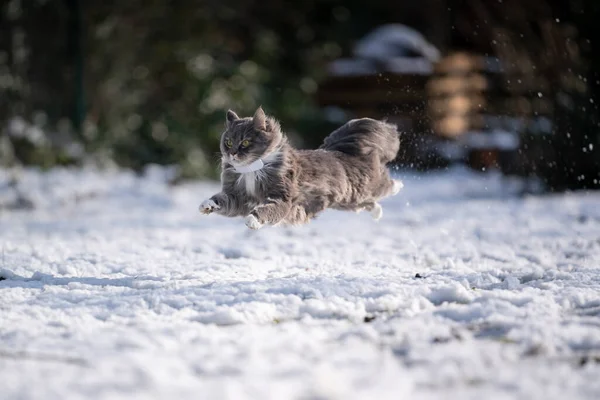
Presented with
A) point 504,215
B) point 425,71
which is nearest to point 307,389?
point 504,215

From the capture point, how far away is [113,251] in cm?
736

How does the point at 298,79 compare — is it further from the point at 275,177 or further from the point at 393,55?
the point at 275,177

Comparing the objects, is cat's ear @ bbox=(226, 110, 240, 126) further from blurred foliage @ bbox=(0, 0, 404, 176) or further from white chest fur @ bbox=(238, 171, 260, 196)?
blurred foliage @ bbox=(0, 0, 404, 176)

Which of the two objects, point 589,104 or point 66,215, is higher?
point 589,104

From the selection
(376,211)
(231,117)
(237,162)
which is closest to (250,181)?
(237,162)

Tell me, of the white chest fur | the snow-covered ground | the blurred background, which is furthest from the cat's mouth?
the blurred background

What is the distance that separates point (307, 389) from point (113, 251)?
445 cm

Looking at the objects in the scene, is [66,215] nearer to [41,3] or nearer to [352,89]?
[41,3]

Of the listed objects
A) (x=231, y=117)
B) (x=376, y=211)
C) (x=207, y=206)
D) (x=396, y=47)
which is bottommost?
(x=376, y=211)

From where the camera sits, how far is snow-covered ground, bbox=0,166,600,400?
3.39 meters

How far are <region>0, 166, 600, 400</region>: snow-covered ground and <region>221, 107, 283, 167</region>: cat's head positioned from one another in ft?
2.68

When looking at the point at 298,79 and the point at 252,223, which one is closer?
the point at 252,223

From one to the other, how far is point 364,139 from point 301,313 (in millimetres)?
2407

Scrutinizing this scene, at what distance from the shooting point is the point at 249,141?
6.02 metres
